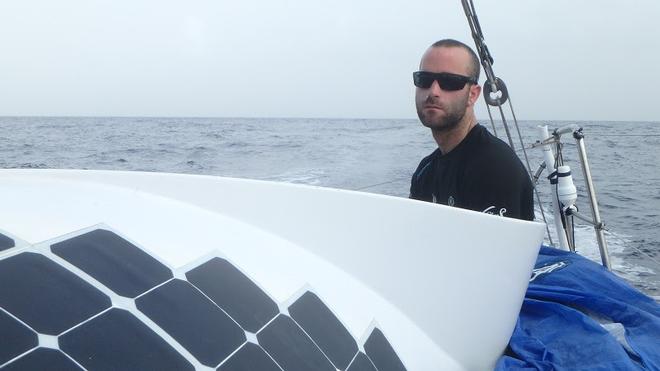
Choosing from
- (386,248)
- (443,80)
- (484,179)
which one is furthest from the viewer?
(443,80)

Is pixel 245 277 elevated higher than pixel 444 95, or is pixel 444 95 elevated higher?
pixel 444 95

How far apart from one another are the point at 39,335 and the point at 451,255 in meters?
1.01

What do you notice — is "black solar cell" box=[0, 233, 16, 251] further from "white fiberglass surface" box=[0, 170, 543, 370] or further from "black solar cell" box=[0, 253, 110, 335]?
"white fiberglass surface" box=[0, 170, 543, 370]

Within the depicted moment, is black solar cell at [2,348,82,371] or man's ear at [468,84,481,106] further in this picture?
man's ear at [468,84,481,106]

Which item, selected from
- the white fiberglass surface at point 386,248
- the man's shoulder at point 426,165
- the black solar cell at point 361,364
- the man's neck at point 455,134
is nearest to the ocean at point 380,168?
the man's shoulder at point 426,165

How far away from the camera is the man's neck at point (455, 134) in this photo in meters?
2.21

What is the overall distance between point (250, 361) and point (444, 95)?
148 centimetres

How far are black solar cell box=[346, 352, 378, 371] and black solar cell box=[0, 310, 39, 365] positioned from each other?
2.05 ft

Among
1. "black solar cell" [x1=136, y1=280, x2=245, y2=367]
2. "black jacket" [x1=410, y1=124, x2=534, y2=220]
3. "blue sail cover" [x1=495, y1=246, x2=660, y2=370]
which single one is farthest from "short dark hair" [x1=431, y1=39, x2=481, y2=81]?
"black solar cell" [x1=136, y1=280, x2=245, y2=367]

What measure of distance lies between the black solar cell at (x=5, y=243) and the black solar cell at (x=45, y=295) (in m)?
0.03

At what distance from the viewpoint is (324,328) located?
1.19m

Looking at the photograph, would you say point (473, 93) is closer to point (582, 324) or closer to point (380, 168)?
point (582, 324)

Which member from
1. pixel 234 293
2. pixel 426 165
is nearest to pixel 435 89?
pixel 426 165

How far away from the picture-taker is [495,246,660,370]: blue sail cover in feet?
4.78
